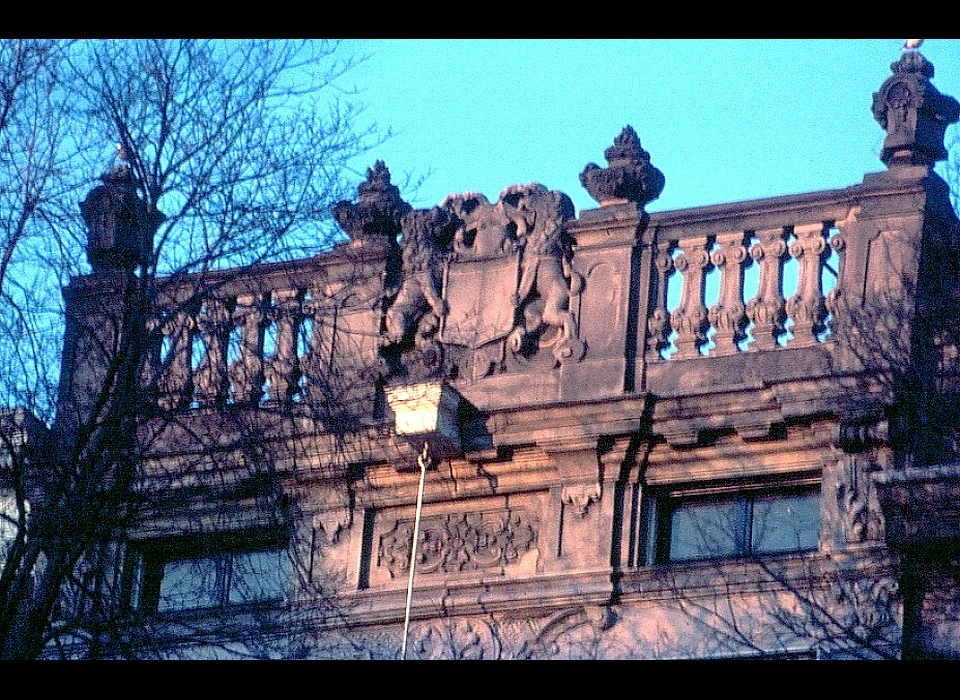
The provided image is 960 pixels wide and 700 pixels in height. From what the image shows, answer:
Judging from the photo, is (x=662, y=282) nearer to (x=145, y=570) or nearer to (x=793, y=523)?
(x=793, y=523)

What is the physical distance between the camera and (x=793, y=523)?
19578mm

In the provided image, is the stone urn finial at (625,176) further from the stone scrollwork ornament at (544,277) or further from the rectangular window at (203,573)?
the rectangular window at (203,573)

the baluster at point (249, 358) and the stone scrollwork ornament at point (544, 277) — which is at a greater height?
the stone scrollwork ornament at point (544, 277)

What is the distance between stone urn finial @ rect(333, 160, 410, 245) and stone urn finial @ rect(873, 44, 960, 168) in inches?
162

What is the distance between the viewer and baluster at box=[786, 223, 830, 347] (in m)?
19.7

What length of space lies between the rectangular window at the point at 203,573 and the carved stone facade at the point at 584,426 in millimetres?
70

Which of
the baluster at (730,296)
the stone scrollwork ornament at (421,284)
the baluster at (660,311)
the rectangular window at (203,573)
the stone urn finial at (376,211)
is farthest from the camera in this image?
the stone urn finial at (376,211)

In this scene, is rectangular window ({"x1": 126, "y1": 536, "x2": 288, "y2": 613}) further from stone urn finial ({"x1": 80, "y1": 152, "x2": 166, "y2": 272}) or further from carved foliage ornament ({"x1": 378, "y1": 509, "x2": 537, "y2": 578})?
stone urn finial ({"x1": 80, "y1": 152, "x2": 166, "y2": 272})

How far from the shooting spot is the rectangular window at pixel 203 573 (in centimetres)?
2086

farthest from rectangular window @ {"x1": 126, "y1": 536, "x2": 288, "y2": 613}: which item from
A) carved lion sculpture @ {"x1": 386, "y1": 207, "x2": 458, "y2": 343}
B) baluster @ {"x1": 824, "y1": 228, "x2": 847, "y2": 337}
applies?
baluster @ {"x1": 824, "y1": 228, "x2": 847, "y2": 337}

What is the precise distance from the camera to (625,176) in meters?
20.7

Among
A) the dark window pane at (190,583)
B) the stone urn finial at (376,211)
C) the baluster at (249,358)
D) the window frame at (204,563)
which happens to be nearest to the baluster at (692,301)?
the stone urn finial at (376,211)

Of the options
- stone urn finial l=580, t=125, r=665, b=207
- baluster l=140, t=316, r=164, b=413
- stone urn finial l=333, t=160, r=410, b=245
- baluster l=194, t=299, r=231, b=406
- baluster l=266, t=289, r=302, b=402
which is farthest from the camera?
stone urn finial l=333, t=160, r=410, b=245

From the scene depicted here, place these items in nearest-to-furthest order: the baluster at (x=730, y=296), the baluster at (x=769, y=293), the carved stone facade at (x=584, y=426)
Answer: the carved stone facade at (x=584, y=426)
the baluster at (x=769, y=293)
the baluster at (x=730, y=296)
